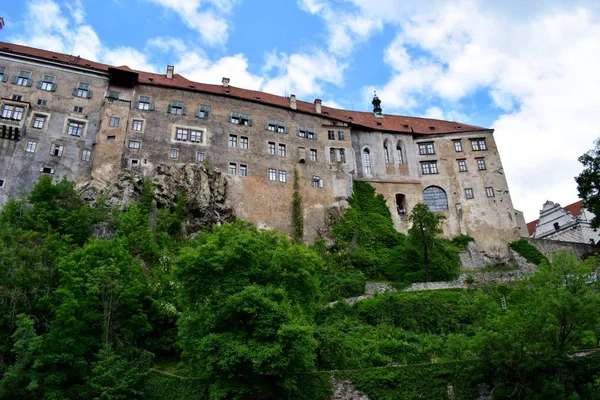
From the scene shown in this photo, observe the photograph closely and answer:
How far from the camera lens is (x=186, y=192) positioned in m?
40.1

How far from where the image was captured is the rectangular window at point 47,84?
4272 centimetres

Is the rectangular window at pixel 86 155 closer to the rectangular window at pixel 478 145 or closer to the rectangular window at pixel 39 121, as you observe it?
the rectangular window at pixel 39 121

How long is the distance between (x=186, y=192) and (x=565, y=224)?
4437 centimetres

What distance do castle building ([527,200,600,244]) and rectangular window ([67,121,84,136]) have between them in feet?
162

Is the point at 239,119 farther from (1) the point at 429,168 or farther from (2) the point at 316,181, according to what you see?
(1) the point at 429,168

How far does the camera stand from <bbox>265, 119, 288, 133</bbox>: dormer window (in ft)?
158

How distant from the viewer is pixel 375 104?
6125 centimetres

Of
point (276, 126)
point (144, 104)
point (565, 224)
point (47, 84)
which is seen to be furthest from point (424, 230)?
point (47, 84)

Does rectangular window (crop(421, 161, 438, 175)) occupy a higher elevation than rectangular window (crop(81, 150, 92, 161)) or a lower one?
higher

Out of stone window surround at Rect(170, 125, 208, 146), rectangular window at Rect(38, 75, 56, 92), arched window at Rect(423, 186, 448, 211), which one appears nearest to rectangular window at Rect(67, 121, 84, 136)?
rectangular window at Rect(38, 75, 56, 92)

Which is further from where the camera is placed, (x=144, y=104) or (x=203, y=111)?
(x=203, y=111)

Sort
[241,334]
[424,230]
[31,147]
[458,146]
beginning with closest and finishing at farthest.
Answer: [241,334] → [424,230] → [31,147] → [458,146]

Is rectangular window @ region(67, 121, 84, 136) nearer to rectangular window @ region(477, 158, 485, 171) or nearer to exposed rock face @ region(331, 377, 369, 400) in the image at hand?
exposed rock face @ region(331, 377, 369, 400)

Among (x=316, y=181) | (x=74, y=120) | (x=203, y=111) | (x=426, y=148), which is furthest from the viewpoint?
(x=426, y=148)
